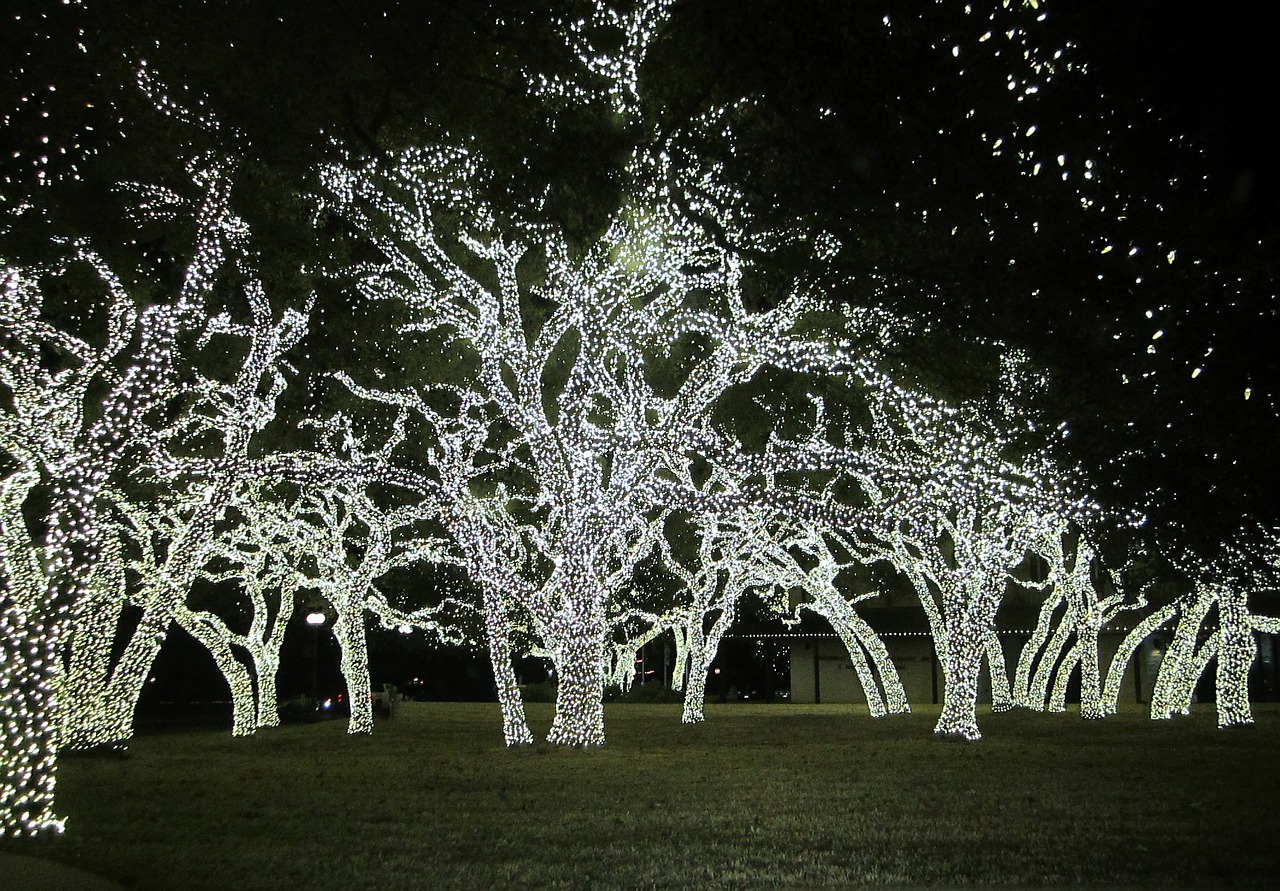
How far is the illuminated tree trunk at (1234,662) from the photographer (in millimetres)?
21266

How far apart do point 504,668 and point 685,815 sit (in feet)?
30.9

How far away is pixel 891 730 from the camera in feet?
73.0

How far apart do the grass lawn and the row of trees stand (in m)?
1.51

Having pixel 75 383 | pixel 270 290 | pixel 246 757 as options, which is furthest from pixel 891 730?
pixel 75 383

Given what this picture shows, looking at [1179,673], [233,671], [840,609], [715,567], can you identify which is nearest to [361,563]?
[233,671]

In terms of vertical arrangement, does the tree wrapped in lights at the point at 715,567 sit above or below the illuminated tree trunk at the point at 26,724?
above

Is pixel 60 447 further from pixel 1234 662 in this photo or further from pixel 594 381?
pixel 1234 662

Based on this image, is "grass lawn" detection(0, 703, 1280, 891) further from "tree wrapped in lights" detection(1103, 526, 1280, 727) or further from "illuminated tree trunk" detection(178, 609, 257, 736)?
"illuminated tree trunk" detection(178, 609, 257, 736)

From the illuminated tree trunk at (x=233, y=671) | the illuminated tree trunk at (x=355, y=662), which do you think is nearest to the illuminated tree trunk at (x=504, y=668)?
the illuminated tree trunk at (x=355, y=662)

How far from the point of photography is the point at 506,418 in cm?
1794

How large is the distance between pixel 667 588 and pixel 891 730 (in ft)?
41.8

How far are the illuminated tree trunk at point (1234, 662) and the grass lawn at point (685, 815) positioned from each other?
3.31 metres

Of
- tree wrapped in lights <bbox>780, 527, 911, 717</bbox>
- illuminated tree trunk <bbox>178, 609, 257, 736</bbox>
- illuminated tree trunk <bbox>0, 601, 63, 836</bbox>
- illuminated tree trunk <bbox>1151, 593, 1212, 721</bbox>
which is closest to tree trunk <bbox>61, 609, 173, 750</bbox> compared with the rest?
illuminated tree trunk <bbox>178, 609, 257, 736</bbox>

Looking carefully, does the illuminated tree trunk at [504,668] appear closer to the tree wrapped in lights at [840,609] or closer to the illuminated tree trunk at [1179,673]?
the tree wrapped in lights at [840,609]
